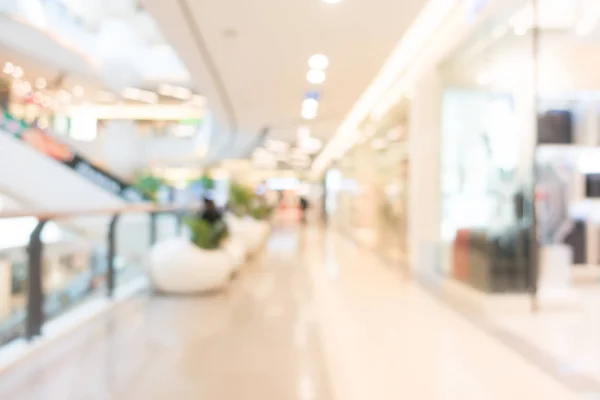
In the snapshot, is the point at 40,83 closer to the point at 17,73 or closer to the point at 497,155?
the point at 17,73

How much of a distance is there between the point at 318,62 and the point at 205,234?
9.45 ft

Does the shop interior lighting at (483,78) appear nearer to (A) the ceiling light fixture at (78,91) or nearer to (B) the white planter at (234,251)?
(B) the white planter at (234,251)

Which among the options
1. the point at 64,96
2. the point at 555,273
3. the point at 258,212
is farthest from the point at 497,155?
the point at 64,96

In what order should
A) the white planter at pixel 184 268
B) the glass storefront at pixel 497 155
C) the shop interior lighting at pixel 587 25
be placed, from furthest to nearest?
the white planter at pixel 184 268, the shop interior lighting at pixel 587 25, the glass storefront at pixel 497 155

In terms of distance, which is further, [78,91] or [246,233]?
[78,91]

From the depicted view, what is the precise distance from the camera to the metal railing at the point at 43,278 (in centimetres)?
385

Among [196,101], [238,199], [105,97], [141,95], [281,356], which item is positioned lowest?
[281,356]

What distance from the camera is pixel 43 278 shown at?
162 inches

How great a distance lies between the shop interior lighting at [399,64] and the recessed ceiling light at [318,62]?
34.5 inches

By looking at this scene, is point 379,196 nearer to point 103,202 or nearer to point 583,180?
point 583,180

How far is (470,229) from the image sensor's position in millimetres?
6730

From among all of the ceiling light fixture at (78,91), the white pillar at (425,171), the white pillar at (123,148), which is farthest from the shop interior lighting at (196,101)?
the white pillar at (425,171)

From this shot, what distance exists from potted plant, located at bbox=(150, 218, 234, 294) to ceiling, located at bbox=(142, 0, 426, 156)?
2.41 m

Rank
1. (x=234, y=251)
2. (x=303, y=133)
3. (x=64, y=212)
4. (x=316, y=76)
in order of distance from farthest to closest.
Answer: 1. (x=303, y=133)
2. (x=316, y=76)
3. (x=234, y=251)
4. (x=64, y=212)
